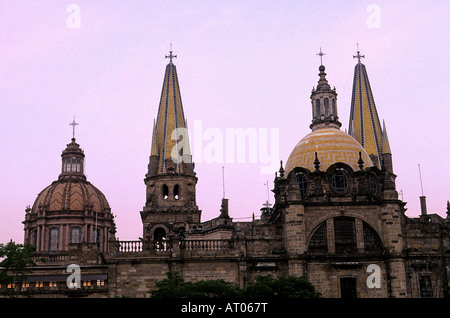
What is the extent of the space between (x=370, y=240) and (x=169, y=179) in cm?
2329

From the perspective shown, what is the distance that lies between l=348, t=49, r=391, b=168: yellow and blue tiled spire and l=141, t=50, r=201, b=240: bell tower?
17.7m

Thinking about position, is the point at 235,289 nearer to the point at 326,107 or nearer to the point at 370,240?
the point at 370,240

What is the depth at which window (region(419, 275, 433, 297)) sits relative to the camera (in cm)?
4566

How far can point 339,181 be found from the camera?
1876 inches

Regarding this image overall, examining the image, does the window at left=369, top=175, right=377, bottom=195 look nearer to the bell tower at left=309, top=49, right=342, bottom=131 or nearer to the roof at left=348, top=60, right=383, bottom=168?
the bell tower at left=309, top=49, right=342, bottom=131

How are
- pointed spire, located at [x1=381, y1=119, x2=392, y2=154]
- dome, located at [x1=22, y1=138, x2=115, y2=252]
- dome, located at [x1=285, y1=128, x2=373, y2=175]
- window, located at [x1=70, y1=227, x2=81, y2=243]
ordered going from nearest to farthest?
dome, located at [x1=285, y1=128, x2=373, y2=175] < pointed spire, located at [x1=381, y1=119, x2=392, y2=154] < dome, located at [x1=22, y1=138, x2=115, y2=252] < window, located at [x1=70, y1=227, x2=81, y2=243]

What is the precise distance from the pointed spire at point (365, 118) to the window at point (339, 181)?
17965 mm

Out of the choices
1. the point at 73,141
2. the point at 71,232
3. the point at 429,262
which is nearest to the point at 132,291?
the point at 429,262

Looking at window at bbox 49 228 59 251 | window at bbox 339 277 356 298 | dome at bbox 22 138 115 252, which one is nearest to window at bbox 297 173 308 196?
window at bbox 339 277 356 298

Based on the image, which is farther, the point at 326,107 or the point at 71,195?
the point at 71,195

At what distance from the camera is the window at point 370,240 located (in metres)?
46.0

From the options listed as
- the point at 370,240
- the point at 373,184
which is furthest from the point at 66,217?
the point at 370,240

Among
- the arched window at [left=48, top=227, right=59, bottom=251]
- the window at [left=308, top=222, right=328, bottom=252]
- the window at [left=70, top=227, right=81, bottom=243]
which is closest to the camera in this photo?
the window at [left=308, top=222, right=328, bottom=252]
